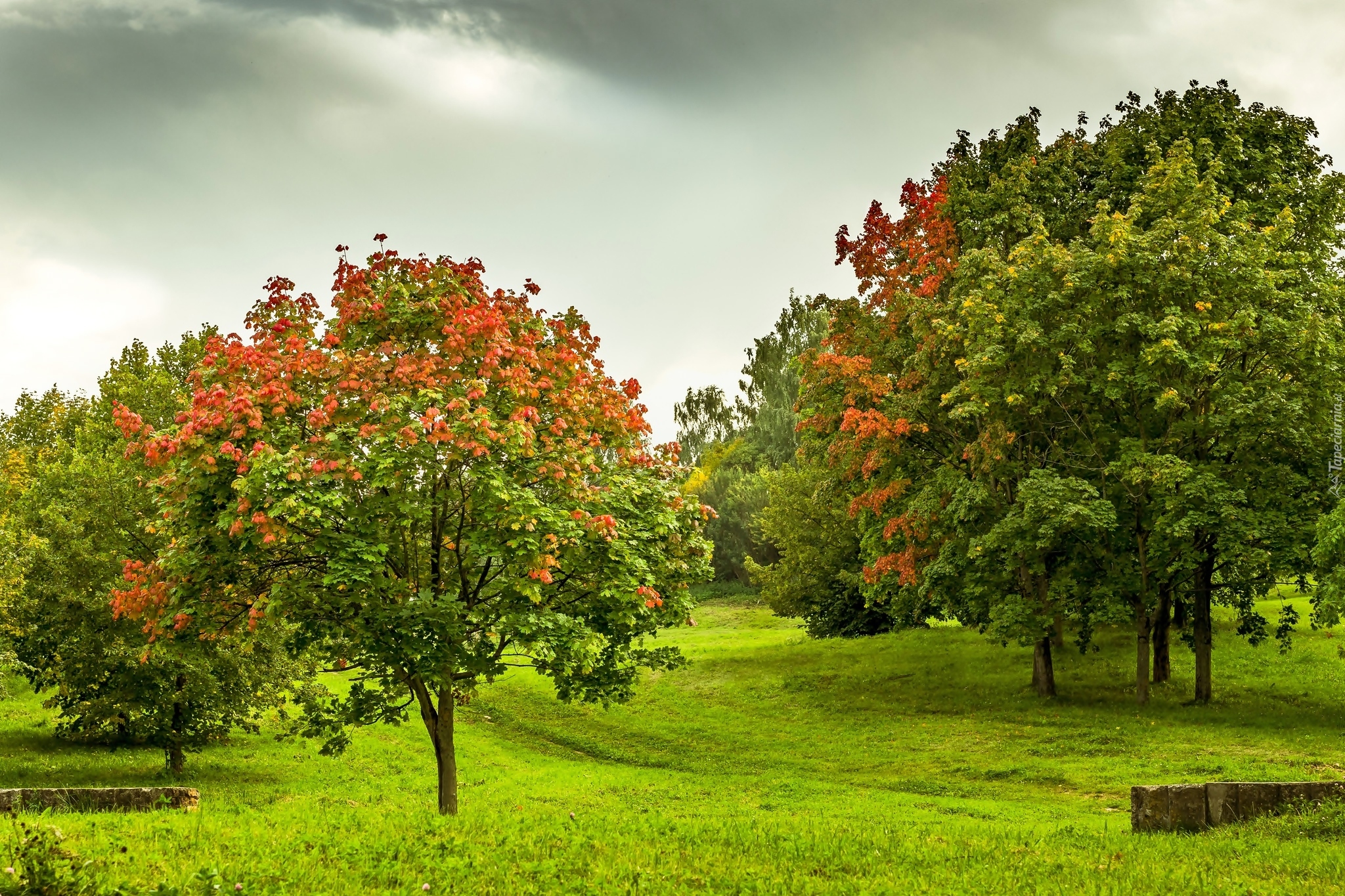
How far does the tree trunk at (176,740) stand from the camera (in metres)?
22.3

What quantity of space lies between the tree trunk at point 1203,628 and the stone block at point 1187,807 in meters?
16.9

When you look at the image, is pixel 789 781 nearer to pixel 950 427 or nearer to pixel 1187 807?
pixel 1187 807

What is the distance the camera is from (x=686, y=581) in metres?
16.3

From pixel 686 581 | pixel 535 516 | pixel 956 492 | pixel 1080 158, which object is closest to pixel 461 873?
pixel 535 516

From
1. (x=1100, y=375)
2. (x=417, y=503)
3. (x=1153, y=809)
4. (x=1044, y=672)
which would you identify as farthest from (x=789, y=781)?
(x=1100, y=375)

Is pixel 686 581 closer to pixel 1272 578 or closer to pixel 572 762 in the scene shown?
pixel 572 762

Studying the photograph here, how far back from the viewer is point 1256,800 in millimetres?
13758

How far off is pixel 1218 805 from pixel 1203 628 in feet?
57.3

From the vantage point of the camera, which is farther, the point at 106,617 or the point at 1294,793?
the point at 106,617

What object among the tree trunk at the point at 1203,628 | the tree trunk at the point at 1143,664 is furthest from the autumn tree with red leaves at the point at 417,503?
the tree trunk at the point at 1203,628

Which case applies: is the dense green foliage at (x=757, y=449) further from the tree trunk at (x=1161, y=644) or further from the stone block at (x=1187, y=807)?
the stone block at (x=1187, y=807)

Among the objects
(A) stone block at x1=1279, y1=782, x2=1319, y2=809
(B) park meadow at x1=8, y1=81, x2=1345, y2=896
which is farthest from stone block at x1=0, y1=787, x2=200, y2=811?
(A) stone block at x1=1279, y1=782, x2=1319, y2=809

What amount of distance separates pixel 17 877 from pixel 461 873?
139 inches

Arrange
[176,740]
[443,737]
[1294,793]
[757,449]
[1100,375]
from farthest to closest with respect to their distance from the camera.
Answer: [757,449] → [1100,375] → [176,740] → [443,737] → [1294,793]
